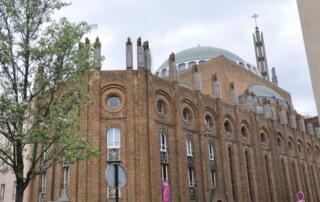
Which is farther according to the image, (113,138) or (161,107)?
(161,107)

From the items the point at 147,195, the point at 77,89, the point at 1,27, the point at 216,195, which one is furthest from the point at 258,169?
the point at 1,27

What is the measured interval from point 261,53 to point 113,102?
46.6m

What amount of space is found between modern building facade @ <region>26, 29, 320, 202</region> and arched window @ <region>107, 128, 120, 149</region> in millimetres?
69

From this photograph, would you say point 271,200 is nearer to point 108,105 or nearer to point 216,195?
point 216,195

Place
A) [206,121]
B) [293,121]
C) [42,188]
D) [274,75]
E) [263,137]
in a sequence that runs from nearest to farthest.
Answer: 1. [42,188]
2. [206,121]
3. [263,137]
4. [293,121]
5. [274,75]

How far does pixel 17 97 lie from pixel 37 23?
2.66m

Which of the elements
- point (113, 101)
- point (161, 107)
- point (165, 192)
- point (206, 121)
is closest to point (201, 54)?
point (206, 121)

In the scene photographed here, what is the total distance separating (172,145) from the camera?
28.4m

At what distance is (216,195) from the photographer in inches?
1192

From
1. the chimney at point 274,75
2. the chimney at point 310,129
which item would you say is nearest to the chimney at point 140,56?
the chimney at point 310,129

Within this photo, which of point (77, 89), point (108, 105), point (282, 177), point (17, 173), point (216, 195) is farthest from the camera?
point (282, 177)

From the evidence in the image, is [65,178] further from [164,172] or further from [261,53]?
[261,53]

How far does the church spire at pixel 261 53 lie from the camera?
65.5 m

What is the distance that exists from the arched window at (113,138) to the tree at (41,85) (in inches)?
504
